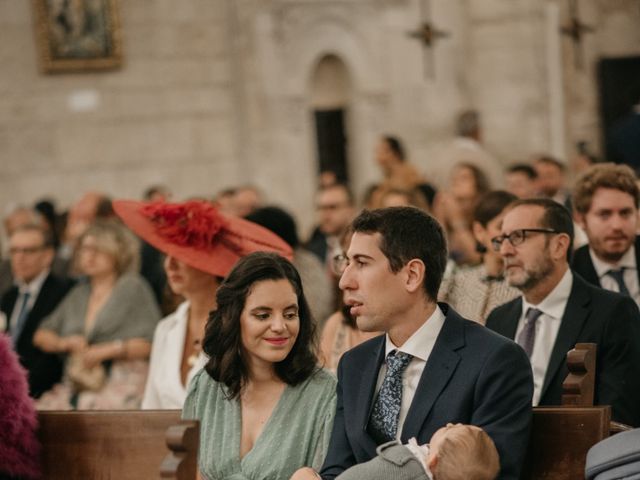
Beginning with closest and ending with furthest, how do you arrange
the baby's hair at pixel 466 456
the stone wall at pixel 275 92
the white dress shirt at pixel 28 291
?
the baby's hair at pixel 466 456 < the white dress shirt at pixel 28 291 < the stone wall at pixel 275 92

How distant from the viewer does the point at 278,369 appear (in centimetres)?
411

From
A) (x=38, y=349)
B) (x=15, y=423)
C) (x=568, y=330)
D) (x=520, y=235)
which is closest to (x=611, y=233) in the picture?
(x=520, y=235)

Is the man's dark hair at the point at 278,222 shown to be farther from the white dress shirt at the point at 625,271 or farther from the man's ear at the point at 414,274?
the man's ear at the point at 414,274

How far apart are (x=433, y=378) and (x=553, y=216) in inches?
59.6

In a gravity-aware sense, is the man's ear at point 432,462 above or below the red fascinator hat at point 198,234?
below

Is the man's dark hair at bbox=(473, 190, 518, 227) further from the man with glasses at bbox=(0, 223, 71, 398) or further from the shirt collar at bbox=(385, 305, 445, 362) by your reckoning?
the man with glasses at bbox=(0, 223, 71, 398)

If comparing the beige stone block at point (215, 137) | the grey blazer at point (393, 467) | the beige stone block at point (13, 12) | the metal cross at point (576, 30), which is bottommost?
the grey blazer at point (393, 467)

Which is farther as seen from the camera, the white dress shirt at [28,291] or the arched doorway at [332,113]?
the arched doorway at [332,113]

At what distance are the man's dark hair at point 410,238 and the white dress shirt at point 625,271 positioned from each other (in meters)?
1.88

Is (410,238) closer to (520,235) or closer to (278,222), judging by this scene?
(520,235)

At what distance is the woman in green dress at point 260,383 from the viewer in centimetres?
394

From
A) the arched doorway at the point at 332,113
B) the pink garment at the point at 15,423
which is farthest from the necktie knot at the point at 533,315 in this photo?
the arched doorway at the point at 332,113

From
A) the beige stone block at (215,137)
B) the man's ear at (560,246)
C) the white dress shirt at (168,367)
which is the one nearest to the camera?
the man's ear at (560,246)

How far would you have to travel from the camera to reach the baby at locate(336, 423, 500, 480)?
3.14m
